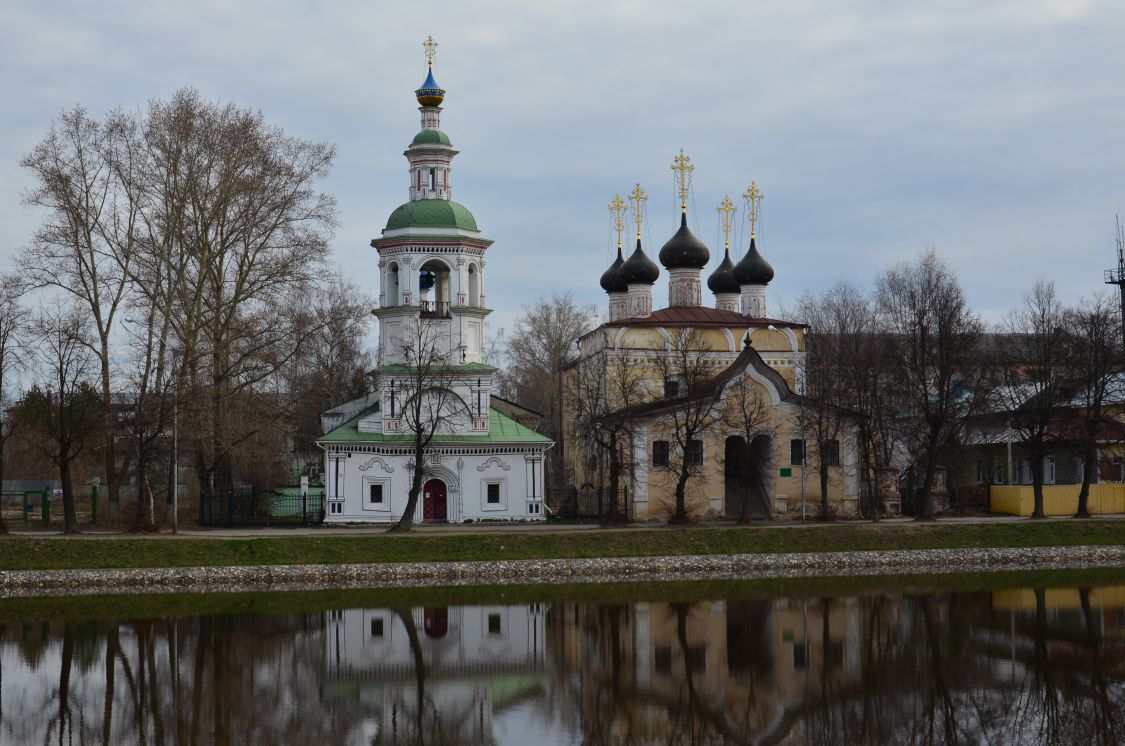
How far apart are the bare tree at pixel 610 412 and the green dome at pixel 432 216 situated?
659 cm

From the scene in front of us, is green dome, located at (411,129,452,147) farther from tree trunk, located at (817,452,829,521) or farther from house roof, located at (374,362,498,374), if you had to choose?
tree trunk, located at (817,452,829,521)

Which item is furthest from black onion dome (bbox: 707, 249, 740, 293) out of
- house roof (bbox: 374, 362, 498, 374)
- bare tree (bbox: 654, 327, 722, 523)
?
house roof (bbox: 374, 362, 498, 374)

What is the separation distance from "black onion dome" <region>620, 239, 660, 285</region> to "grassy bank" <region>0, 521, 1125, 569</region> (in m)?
16.0

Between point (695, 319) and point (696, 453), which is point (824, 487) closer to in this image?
point (696, 453)

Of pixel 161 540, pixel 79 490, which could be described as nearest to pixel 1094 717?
pixel 161 540

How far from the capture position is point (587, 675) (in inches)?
803

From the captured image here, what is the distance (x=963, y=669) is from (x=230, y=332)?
91.2 feet

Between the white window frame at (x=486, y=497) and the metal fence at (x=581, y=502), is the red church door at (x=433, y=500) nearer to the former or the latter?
the white window frame at (x=486, y=497)

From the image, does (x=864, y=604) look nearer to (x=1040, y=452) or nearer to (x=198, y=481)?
(x=1040, y=452)

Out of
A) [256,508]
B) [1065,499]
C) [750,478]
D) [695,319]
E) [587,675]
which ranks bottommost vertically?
[587,675]

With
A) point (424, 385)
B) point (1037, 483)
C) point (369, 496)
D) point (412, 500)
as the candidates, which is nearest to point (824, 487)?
point (1037, 483)

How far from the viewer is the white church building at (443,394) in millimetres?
42125

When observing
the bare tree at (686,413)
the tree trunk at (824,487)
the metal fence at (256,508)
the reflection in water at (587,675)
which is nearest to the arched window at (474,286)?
the bare tree at (686,413)

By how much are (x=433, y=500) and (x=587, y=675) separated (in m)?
22.9
